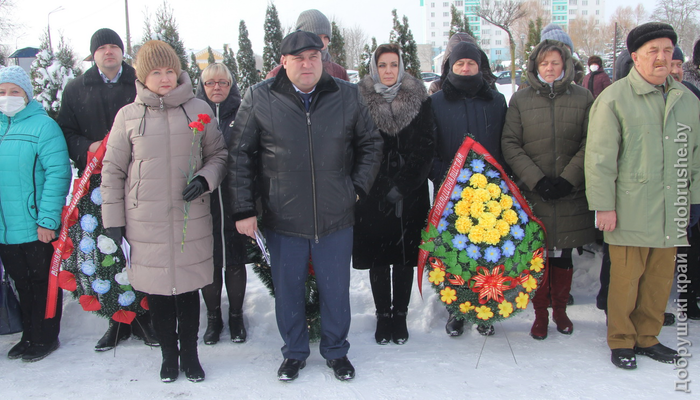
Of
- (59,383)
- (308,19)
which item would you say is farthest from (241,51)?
(59,383)

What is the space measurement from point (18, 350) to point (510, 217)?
11.7ft

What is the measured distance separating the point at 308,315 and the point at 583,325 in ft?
6.97

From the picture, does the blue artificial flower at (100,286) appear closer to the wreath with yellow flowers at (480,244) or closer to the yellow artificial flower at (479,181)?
the wreath with yellow flowers at (480,244)

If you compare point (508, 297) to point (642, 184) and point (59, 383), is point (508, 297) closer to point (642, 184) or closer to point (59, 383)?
point (642, 184)

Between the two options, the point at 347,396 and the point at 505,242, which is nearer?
the point at 347,396

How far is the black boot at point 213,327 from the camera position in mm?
3598

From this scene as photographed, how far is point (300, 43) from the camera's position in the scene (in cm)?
283

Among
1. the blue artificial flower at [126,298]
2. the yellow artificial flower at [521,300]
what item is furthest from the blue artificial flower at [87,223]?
the yellow artificial flower at [521,300]

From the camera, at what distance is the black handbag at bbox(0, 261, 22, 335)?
349 centimetres

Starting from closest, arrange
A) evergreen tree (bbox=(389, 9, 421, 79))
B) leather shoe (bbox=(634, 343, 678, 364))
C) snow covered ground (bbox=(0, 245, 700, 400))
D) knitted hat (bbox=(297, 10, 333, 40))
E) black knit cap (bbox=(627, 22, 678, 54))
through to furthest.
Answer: snow covered ground (bbox=(0, 245, 700, 400)) → black knit cap (bbox=(627, 22, 678, 54)) → leather shoe (bbox=(634, 343, 678, 364)) → knitted hat (bbox=(297, 10, 333, 40)) → evergreen tree (bbox=(389, 9, 421, 79))

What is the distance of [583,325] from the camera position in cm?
374

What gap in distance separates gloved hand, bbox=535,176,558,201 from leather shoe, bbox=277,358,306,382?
1.97 m

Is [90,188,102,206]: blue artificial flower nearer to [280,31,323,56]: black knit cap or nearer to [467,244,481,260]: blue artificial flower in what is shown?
[280,31,323,56]: black knit cap

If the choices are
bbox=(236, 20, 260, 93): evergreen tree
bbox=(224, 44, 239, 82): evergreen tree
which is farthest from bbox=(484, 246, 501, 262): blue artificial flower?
bbox=(224, 44, 239, 82): evergreen tree
